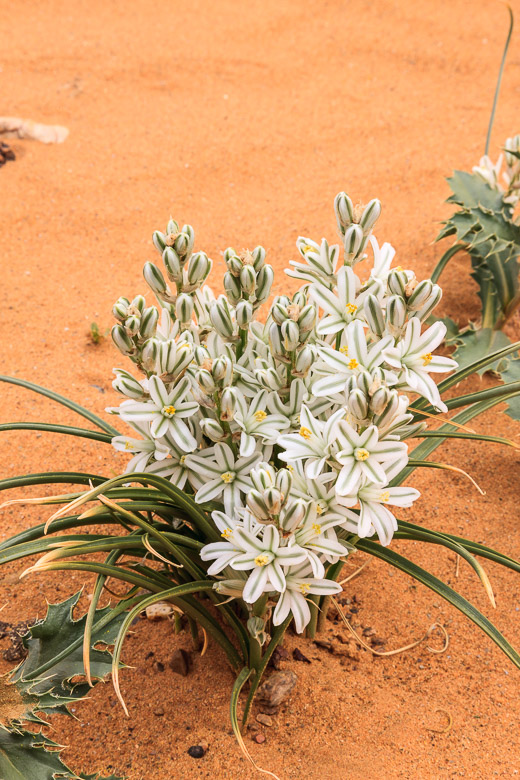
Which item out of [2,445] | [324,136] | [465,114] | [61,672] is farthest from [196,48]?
[61,672]

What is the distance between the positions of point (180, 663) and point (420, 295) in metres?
1.00

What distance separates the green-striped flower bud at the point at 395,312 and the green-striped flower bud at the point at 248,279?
259 millimetres

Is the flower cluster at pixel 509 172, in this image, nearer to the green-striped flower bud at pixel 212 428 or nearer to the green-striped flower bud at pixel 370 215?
the green-striped flower bud at pixel 370 215

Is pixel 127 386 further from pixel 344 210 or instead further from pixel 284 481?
pixel 344 210

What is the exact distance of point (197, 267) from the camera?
143 cm

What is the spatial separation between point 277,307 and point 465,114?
3433 mm

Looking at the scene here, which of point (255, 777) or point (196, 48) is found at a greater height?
point (196, 48)

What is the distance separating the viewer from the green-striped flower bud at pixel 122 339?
1.30m

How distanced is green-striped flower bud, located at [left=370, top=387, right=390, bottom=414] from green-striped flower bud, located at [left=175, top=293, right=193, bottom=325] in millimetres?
454

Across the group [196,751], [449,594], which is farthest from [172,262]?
[196,751]

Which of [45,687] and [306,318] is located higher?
[306,318]

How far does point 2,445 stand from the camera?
231cm

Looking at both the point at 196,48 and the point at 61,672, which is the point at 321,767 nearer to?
the point at 61,672

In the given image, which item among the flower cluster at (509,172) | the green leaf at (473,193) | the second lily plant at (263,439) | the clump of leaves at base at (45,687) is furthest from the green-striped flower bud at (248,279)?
the green leaf at (473,193)
